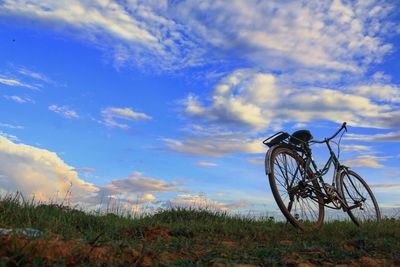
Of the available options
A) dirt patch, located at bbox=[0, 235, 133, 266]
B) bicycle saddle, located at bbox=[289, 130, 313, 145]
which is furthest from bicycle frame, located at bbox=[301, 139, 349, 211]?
dirt patch, located at bbox=[0, 235, 133, 266]

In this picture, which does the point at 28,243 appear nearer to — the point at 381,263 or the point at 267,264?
the point at 267,264

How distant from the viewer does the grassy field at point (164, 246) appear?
350 centimetres

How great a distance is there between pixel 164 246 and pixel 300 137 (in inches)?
191

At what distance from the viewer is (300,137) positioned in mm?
8867

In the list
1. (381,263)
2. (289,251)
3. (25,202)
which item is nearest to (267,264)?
(289,251)

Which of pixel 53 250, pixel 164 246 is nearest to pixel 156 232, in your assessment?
pixel 164 246

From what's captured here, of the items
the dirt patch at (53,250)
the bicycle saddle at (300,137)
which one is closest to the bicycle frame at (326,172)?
the bicycle saddle at (300,137)

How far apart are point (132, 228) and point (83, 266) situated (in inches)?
150

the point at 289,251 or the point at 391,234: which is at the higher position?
the point at 391,234

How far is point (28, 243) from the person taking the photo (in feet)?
11.5

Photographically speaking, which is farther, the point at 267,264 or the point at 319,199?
the point at 319,199

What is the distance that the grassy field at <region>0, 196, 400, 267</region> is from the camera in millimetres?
3498

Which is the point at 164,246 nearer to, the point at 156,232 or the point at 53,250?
the point at 53,250

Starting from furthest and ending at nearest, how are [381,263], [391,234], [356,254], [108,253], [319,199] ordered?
[319,199], [391,234], [356,254], [381,263], [108,253]
